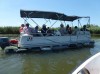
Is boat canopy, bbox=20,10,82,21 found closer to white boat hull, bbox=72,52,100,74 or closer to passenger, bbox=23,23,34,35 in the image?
passenger, bbox=23,23,34,35

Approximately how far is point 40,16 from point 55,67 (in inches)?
296

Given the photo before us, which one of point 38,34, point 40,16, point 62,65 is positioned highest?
point 40,16

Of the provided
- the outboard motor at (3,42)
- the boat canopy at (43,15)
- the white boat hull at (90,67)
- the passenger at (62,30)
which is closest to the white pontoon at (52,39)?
the boat canopy at (43,15)

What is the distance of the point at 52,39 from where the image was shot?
57.8ft

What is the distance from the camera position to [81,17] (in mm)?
20891

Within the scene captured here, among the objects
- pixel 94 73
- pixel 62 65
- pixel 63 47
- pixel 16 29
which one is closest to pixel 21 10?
pixel 63 47

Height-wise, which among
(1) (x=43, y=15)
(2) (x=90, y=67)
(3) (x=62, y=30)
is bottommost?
(3) (x=62, y=30)

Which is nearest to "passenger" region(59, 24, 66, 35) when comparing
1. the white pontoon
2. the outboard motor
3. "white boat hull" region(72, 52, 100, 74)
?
the white pontoon

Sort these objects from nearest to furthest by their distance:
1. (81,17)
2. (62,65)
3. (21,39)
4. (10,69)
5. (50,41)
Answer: (10,69) < (62,65) < (21,39) < (50,41) < (81,17)

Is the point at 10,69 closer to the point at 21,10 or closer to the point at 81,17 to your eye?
the point at 21,10

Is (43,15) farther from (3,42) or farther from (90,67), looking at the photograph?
(90,67)

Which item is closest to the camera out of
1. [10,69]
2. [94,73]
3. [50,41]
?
[94,73]

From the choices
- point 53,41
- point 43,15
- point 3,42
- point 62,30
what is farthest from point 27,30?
point 62,30

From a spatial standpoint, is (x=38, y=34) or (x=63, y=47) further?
(x=63, y=47)
